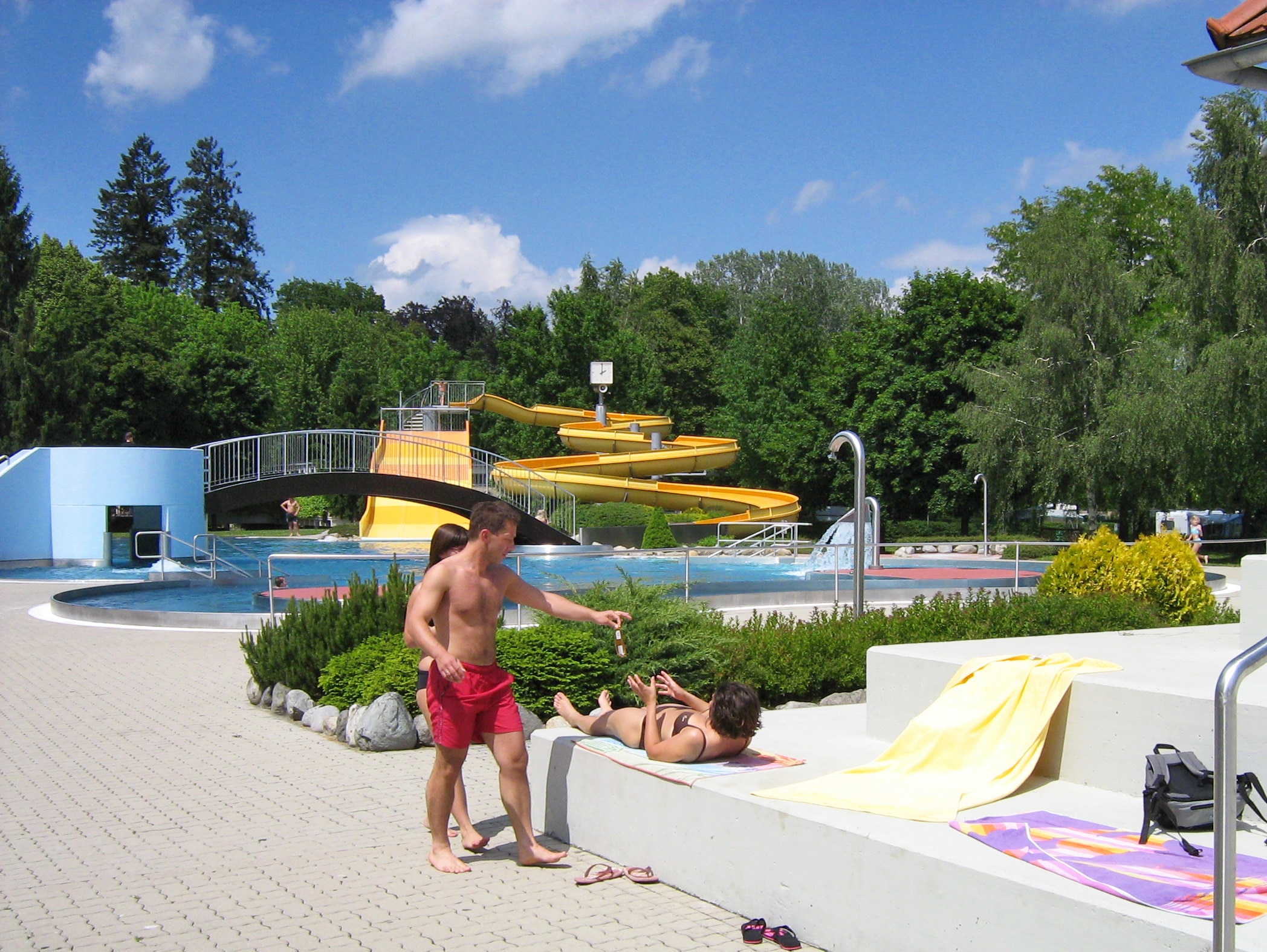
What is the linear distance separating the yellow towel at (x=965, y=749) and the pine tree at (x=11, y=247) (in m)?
48.5

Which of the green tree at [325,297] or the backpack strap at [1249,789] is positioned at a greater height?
the green tree at [325,297]

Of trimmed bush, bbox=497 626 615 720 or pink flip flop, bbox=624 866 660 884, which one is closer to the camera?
pink flip flop, bbox=624 866 660 884

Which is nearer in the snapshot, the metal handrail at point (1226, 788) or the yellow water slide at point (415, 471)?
the metal handrail at point (1226, 788)

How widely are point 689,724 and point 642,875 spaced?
2.60 feet

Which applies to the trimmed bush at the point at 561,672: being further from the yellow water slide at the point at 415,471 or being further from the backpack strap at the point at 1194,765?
the yellow water slide at the point at 415,471

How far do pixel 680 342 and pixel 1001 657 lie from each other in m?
58.0

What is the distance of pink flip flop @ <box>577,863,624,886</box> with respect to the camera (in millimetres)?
5478

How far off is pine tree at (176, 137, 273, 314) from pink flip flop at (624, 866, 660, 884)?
7101 centimetres

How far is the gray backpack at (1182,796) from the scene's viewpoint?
14.6 ft

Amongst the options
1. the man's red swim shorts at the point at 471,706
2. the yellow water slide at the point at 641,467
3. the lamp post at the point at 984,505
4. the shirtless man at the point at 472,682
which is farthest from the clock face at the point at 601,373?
the man's red swim shorts at the point at 471,706

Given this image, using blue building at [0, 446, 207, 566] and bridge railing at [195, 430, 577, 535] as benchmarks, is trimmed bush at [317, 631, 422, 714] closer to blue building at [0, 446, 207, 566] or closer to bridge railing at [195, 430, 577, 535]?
blue building at [0, 446, 207, 566]

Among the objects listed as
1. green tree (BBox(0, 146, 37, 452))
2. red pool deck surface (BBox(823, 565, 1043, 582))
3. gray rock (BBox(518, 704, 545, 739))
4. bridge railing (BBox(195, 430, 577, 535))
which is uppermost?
green tree (BBox(0, 146, 37, 452))

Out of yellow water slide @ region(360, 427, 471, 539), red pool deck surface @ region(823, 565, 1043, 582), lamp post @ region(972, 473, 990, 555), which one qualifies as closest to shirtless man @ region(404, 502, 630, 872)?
red pool deck surface @ region(823, 565, 1043, 582)

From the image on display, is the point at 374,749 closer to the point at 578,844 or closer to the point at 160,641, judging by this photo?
the point at 578,844
